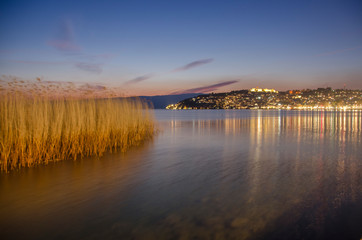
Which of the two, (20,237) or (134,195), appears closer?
(20,237)

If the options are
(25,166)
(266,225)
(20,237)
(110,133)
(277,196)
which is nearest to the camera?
(20,237)

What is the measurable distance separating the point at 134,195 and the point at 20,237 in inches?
97.4

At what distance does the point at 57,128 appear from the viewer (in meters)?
8.59

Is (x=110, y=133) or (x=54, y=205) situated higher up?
(x=110, y=133)

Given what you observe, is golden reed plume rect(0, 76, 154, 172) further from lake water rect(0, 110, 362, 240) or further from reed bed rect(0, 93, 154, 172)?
lake water rect(0, 110, 362, 240)

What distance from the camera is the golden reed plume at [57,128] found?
7410mm

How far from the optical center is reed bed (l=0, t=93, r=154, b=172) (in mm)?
7406

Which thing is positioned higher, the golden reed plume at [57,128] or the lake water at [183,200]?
the golden reed plume at [57,128]

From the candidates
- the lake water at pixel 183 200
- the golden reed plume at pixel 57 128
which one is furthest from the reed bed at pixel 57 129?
the lake water at pixel 183 200

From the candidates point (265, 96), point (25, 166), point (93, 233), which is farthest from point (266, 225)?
point (265, 96)

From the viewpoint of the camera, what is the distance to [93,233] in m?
4.16

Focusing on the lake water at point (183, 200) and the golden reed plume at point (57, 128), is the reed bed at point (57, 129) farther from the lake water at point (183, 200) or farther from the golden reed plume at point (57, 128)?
the lake water at point (183, 200)

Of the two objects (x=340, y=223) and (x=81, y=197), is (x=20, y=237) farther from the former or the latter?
(x=340, y=223)

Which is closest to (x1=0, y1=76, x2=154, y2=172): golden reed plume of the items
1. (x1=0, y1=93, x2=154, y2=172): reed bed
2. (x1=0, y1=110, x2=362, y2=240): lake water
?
(x1=0, y1=93, x2=154, y2=172): reed bed
